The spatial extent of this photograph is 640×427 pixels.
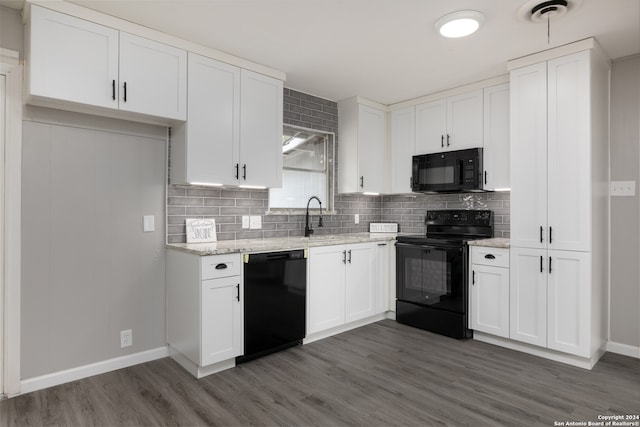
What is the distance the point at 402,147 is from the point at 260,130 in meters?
1.82

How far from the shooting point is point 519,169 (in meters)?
3.22

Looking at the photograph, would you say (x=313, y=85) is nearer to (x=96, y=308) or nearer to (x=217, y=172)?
(x=217, y=172)

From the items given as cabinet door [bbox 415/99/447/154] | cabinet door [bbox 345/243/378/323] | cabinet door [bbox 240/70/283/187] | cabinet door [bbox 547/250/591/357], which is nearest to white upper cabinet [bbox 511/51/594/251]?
cabinet door [bbox 547/250/591/357]

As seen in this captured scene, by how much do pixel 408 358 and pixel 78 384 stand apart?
2405mm

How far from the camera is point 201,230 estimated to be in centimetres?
323

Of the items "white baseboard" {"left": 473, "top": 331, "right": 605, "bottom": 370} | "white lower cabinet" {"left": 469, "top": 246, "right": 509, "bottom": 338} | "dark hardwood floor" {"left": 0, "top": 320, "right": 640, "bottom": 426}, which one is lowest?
"dark hardwood floor" {"left": 0, "top": 320, "right": 640, "bottom": 426}

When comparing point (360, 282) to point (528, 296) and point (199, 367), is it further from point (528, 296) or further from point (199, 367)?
point (199, 367)

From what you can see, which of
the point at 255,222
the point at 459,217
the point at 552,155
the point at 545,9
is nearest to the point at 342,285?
the point at 255,222

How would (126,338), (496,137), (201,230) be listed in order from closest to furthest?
(126,338)
(201,230)
(496,137)

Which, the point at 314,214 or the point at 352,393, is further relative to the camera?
the point at 314,214

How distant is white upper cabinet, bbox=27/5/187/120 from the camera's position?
2.25 metres

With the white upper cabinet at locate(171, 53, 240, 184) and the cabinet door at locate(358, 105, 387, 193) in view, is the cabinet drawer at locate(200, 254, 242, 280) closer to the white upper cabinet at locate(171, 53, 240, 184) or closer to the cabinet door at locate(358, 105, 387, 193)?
the white upper cabinet at locate(171, 53, 240, 184)

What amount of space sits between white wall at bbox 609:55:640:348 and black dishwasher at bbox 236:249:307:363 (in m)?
2.65

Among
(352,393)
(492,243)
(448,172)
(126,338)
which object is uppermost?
(448,172)
